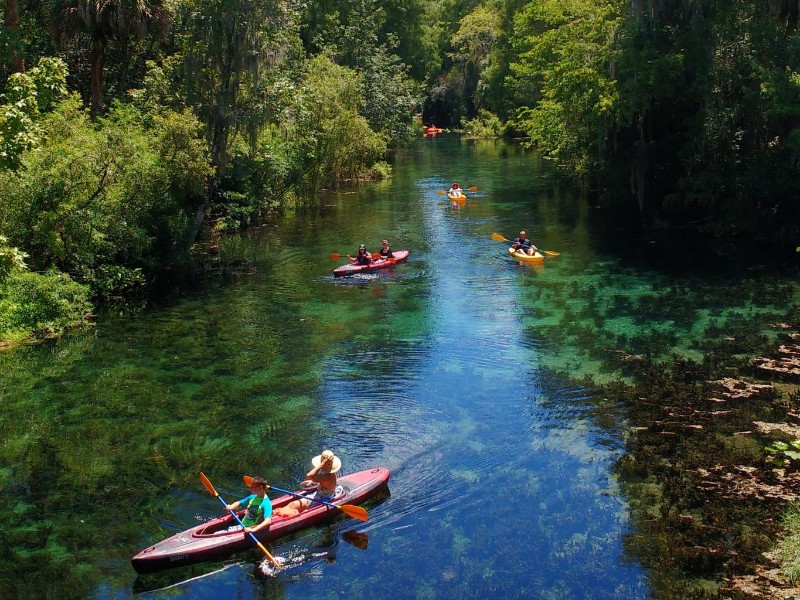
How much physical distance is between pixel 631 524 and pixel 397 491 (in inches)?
140

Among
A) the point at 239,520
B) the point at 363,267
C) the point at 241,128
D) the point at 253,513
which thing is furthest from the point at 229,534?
the point at 241,128

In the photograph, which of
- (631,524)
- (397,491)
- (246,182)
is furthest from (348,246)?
(631,524)

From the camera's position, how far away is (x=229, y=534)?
36.1 ft

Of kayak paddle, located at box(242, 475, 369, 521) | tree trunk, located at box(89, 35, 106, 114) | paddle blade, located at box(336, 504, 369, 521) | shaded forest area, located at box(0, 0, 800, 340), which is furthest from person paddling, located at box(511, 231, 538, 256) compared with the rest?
paddle blade, located at box(336, 504, 369, 521)

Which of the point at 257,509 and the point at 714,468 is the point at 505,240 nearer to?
the point at 714,468

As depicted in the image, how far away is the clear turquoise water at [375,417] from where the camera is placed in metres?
10.7

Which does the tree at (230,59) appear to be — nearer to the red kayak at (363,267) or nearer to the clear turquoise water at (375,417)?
the clear turquoise water at (375,417)

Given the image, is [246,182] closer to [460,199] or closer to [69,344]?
[460,199]

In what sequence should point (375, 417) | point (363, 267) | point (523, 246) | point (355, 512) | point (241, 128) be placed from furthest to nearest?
point (241, 128), point (523, 246), point (363, 267), point (375, 417), point (355, 512)

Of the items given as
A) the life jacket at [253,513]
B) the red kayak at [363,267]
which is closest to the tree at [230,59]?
the red kayak at [363,267]

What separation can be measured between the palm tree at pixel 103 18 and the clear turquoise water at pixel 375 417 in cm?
852

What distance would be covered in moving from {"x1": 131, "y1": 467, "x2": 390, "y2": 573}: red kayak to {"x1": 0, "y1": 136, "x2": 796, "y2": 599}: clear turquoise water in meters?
0.21

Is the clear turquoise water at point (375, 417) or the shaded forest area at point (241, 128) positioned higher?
the shaded forest area at point (241, 128)

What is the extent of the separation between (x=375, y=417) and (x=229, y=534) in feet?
14.8
